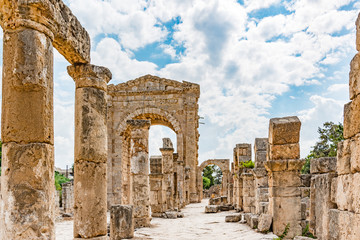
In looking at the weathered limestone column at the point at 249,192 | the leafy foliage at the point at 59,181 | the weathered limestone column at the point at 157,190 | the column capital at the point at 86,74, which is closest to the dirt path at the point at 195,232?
the weathered limestone column at the point at 249,192

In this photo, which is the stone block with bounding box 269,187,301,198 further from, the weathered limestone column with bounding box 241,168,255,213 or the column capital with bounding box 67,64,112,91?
the weathered limestone column with bounding box 241,168,255,213

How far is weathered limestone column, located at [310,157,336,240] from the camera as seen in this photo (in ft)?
20.1

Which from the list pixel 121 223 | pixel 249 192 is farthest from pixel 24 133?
pixel 249 192

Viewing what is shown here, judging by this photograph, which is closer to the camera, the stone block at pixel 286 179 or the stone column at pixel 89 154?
the stone column at pixel 89 154

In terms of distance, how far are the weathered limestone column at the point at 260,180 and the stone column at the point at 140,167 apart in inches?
149

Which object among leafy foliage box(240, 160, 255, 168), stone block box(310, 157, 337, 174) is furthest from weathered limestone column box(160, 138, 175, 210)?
stone block box(310, 157, 337, 174)

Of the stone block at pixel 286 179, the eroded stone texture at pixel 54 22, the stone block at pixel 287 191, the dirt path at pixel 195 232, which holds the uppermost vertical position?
the eroded stone texture at pixel 54 22

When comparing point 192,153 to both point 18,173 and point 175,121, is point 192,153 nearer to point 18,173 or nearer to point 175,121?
point 175,121

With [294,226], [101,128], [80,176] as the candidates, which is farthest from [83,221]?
[294,226]

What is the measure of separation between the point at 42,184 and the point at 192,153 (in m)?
20.5

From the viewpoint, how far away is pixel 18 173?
170 inches

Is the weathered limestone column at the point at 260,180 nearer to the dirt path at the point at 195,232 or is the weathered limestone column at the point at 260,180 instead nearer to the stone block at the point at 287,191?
the dirt path at the point at 195,232

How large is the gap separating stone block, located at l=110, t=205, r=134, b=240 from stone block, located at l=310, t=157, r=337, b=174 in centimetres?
503

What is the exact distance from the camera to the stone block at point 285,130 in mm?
8820
